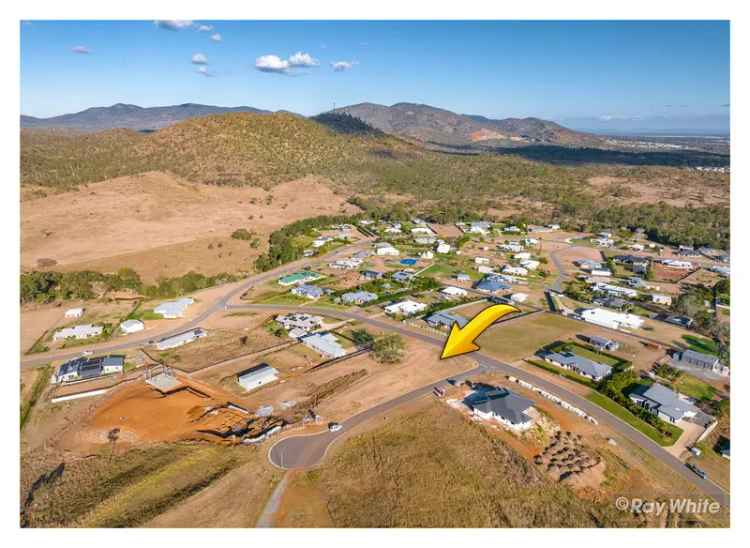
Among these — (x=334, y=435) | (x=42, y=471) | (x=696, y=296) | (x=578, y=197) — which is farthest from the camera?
(x=578, y=197)

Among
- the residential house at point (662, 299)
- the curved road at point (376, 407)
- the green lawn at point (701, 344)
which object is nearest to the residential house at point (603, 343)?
the green lawn at point (701, 344)

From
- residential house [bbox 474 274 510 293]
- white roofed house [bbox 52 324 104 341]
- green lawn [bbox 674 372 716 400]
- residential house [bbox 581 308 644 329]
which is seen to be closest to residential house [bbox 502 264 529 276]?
residential house [bbox 474 274 510 293]

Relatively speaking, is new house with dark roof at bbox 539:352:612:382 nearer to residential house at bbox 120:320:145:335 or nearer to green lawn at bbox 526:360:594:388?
green lawn at bbox 526:360:594:388

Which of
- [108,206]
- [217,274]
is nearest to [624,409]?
[217,274]

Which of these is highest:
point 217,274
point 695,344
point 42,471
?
point 217,274

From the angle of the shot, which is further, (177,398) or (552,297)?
(552,297)

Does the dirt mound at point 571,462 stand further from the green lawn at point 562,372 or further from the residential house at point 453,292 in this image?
the residential house at point 453,292

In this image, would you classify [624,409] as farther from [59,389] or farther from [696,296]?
[59,389]
